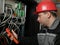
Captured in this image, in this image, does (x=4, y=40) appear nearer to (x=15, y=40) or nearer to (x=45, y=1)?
(x=15, y=40)

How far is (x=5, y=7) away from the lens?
228 cm

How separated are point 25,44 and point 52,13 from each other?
57cm

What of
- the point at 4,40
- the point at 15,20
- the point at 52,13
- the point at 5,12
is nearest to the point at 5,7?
the point at 5,12

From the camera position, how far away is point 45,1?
2137mm

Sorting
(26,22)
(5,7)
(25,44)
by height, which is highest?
(5,7)

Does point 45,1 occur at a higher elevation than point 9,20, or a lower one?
higher

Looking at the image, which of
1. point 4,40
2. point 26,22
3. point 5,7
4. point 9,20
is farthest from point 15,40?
point 26,22

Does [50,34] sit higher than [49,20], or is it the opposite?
[49,20]

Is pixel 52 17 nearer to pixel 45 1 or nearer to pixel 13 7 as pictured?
pixel 45 1

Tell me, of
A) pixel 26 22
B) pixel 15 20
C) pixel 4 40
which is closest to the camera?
pixel 4 40

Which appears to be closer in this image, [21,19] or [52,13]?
[52,13]

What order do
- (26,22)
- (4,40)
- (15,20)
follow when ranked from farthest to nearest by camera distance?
1. (26,22)
2. (15,20)
3. (4,40)

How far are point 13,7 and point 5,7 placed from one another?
150 millimetres

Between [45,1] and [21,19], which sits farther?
[21,19]
